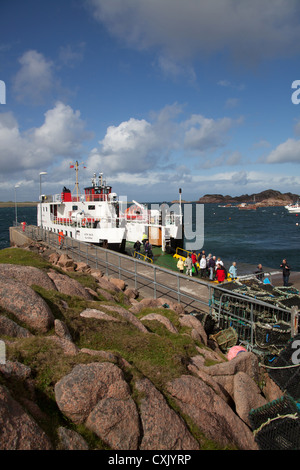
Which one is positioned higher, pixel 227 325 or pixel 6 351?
pixel 6 351

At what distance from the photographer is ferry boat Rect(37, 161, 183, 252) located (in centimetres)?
2591

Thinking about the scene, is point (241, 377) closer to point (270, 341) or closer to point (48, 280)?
point (270, 341)

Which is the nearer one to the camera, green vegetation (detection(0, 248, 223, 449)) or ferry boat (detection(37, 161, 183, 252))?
green vegetation (detection(0, 248, 223, 449))

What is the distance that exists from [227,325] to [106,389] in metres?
5.71

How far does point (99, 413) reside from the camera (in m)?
3.72

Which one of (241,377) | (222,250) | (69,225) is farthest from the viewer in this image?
(222,250)

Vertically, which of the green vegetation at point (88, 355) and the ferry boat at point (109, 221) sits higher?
the ferry boat at point (109, 221)

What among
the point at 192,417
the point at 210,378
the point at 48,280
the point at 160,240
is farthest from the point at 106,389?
the point at 160,240

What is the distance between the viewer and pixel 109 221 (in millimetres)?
28484

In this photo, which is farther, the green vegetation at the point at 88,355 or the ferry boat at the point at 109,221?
the ferry boat at the point at 109,221

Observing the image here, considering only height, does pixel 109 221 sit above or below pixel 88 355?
above

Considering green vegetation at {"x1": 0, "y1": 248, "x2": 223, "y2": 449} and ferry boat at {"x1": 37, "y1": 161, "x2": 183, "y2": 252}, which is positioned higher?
ferry boat at {"x1": 37, "y1": 161, "x2": 183, "y2": 252}

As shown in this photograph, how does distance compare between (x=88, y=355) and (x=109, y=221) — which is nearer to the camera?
(x=88, y=355)

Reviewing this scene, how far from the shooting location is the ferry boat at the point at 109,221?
25906mm
